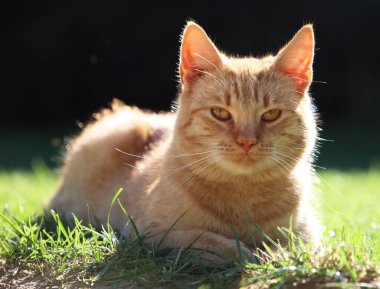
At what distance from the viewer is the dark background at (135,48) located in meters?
10.3

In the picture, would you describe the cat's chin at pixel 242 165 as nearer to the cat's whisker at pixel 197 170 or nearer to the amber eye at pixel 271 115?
the cat's whisker at pixel 197 170

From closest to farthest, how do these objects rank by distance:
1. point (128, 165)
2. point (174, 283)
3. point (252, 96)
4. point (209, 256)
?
point (174, 283), point (209, 256), point (252, 96), point (128, 165)

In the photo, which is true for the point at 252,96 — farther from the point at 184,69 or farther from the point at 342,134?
the point at 342,134

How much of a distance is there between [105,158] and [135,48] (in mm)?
6301

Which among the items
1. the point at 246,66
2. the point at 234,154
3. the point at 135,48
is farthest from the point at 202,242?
the point at 135,48

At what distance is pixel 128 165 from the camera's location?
4.11m

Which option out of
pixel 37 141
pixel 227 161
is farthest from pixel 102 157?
pixel 37 141

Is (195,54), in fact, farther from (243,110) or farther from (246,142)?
(246,142)

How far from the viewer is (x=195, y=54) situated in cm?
318

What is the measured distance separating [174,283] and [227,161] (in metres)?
0.64

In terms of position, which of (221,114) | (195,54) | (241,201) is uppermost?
(195,54)

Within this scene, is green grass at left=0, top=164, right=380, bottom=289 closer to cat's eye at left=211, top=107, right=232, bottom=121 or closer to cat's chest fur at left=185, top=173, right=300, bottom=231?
cat's chest fur at left=185, top=173, right=300, bottom=231

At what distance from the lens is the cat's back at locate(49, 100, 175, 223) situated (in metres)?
4.11

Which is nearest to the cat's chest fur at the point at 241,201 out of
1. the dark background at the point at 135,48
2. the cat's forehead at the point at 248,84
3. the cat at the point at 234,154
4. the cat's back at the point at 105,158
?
the cat at the point at 234,154
